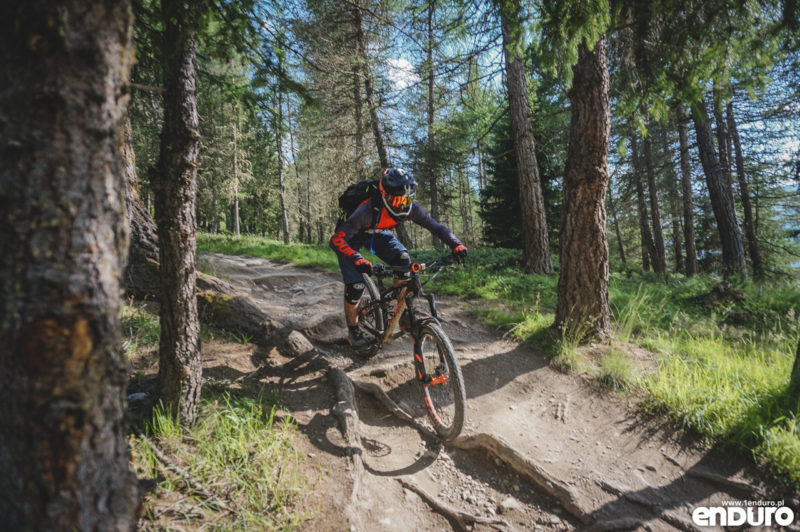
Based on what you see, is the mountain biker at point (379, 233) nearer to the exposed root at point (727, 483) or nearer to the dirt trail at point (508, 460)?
the dirt trail at point (508, 460)

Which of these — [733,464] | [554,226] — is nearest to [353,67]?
[554,226]

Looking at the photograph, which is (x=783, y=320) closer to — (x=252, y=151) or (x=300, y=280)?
(x=300, y=280)

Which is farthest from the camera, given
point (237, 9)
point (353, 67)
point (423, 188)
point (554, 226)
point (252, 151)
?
point (252, 151)

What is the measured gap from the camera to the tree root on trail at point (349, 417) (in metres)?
2.82

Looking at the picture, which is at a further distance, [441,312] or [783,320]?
[441,312]

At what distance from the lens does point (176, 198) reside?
2729 millimetres

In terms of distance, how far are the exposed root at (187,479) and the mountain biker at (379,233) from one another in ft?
6.98

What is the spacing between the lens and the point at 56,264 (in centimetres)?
114

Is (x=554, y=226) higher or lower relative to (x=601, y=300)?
higher

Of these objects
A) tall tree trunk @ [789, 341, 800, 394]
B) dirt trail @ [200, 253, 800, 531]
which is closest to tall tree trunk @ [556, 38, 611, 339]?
dirt trail @ [200, 253, 800, 531]

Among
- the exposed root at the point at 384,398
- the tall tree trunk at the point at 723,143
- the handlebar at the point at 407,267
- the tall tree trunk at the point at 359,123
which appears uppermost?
the tall tree trunk at the point at 359,123

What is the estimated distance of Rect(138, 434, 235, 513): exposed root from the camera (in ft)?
7.22

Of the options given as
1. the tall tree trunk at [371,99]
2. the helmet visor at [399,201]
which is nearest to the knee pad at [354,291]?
the helmet visor at [399,201]

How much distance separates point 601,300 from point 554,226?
9.92 m
